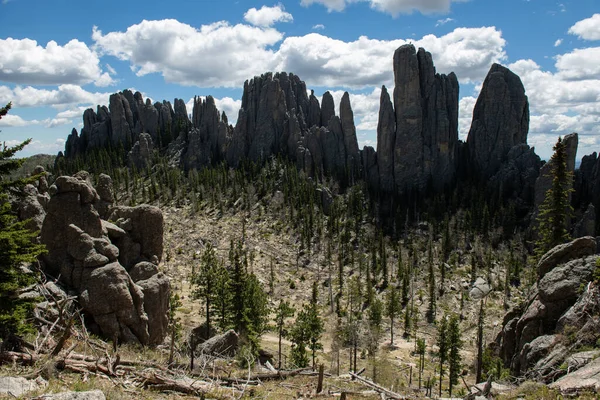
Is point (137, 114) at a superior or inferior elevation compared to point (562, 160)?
superior

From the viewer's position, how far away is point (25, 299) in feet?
49.3

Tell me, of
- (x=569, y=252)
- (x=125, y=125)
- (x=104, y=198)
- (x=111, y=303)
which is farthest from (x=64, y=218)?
(x=125, y=125)

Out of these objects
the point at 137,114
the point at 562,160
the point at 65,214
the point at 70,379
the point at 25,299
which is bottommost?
the point at 70,379

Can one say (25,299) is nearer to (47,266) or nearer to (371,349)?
(47,266)

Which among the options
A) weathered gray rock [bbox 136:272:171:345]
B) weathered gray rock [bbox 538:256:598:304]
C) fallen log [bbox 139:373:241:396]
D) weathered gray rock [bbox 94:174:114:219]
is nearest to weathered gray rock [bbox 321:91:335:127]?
weathered gray rock [bbox 94:174:114:219]

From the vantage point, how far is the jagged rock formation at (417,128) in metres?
132

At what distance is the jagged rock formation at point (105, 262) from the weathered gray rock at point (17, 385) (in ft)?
42.1

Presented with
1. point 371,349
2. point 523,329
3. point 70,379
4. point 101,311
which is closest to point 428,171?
point 371,349

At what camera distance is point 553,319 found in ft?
70.3

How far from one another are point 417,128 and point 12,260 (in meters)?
129

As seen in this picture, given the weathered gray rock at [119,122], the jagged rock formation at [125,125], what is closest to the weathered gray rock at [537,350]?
the jagged rock formation at [125,125]

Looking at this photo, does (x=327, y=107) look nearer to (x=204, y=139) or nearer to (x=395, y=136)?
(x=395, y=136)

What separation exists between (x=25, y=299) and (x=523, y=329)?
24.1m

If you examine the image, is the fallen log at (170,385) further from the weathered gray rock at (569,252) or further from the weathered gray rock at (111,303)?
the weathered gray rock at (569,252)
